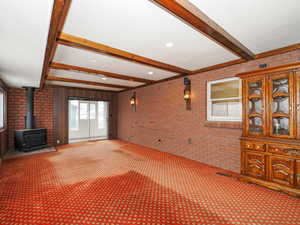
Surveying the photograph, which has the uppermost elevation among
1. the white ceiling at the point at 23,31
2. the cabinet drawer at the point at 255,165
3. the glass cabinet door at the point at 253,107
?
the white ceiling at the point at 23,31

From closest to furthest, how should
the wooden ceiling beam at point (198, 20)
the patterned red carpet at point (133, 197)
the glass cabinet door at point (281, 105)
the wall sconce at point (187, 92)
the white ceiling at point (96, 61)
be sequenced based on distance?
the wooden ceiling beam at point (198, 20), the patterned red carpet at point (133, 197), the glass cabinet door at point (281, 105), the white ceiling at point (96, 61), the wall sconce at point (187, 92)

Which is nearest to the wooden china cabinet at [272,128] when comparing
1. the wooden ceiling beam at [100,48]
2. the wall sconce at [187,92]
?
the wall sconce at [187,92]

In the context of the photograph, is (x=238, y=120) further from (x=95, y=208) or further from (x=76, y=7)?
(x=76, y=7)

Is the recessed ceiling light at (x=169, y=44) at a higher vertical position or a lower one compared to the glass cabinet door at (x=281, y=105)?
higher

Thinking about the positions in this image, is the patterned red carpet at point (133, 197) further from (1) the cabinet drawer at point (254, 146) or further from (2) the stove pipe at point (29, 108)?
(2) the stove pipe at point (29, 108)

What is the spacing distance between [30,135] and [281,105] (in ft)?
23.7

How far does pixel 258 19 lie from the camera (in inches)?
77.9

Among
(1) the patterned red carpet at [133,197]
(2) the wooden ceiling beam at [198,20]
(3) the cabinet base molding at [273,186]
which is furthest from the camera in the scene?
(3) the cabinet base molding at [273,186]

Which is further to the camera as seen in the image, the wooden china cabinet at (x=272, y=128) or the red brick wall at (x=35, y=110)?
the red brick wall at (x=35, y=110)

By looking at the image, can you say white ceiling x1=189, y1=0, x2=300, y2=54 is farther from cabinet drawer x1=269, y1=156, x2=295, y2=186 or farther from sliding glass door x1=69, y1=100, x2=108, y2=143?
sliding glass door x1=69, y1=100, x2=108, y2=143

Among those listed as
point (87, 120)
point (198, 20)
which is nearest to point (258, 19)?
point (198, 20)

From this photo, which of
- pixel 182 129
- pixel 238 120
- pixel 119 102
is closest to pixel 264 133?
pixel 238 120

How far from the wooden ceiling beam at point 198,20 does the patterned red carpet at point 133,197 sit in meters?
2.48

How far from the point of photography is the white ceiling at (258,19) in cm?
170
